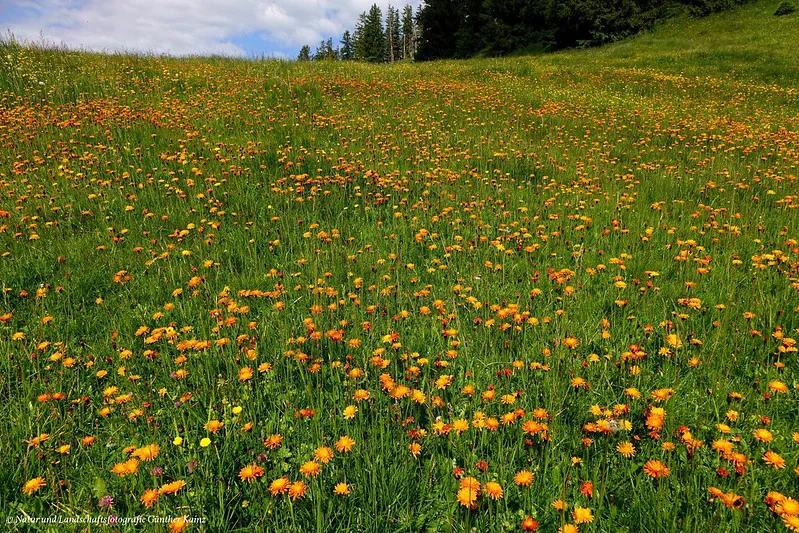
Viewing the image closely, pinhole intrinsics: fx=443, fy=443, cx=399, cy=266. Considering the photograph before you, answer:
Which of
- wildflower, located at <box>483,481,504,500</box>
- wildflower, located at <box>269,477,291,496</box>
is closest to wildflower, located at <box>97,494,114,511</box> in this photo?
wildflower, located at <box>269,477,291,496</box>

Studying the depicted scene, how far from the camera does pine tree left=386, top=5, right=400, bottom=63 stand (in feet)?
289

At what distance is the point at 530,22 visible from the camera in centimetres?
3819

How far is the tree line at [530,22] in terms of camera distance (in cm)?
3092

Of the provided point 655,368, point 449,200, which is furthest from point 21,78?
point 655,368

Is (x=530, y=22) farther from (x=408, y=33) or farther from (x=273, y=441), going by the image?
(x=408, y=33)

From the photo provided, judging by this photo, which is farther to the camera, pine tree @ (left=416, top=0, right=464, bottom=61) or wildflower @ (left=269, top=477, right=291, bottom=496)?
pine tree @ (left=416, top=0, right=464, bottom=61)

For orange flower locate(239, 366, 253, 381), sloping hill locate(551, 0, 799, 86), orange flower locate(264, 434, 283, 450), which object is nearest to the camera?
orange flower locate(264, 434, 283, 450)

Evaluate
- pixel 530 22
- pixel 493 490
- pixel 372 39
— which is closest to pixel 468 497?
pixel 493 490

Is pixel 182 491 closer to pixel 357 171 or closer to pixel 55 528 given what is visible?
pixel 55 528

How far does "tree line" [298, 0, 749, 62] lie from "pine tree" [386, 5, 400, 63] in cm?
4209

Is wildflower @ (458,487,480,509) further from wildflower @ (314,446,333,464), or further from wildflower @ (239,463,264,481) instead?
wildflower @ (239,463,264,481)

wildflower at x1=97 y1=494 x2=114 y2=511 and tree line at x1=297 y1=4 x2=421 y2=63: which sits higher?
tree line at x1=297 y1=4 x2=421 y2=63

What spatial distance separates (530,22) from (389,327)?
43.0m

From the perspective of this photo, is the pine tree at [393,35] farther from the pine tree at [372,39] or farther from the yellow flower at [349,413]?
the yellow flower at [349,413]
